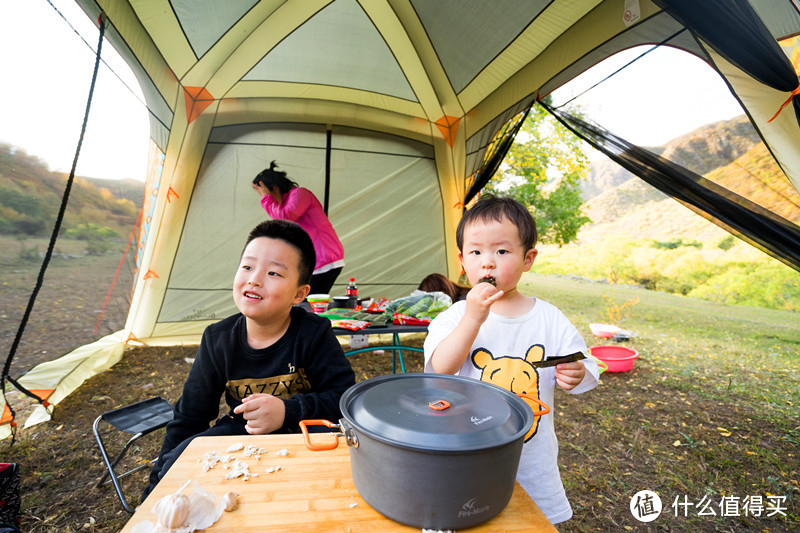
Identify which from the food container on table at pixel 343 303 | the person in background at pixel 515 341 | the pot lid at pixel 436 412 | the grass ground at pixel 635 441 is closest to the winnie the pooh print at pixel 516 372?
the person in background at pixel 515 341

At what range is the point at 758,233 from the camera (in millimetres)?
2463

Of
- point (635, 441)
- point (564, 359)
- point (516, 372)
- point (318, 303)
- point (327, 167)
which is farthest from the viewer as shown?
point (327, 167)

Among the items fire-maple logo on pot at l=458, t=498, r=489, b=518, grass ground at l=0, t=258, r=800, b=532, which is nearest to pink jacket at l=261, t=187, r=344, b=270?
grass ground at l=0, t=258, r=800, b=532

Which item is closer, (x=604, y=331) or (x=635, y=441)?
(x=635, y=441)

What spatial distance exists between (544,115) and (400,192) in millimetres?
6583

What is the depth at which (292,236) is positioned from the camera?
1514mm

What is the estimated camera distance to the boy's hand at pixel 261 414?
114cm

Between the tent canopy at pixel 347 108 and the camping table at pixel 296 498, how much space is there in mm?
2529

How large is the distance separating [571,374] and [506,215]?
493mm

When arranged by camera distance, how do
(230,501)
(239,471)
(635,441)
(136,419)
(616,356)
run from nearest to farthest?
(230,501), (239,471), (136,419), (635,441), (616,356)

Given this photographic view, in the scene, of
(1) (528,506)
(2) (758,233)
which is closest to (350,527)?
(1) (528,506)

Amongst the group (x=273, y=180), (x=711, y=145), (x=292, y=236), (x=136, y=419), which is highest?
(x=273, y=180)

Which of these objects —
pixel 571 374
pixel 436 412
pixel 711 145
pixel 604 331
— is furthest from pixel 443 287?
pixel 436 412

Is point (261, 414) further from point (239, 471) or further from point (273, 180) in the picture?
point (273, 180)
